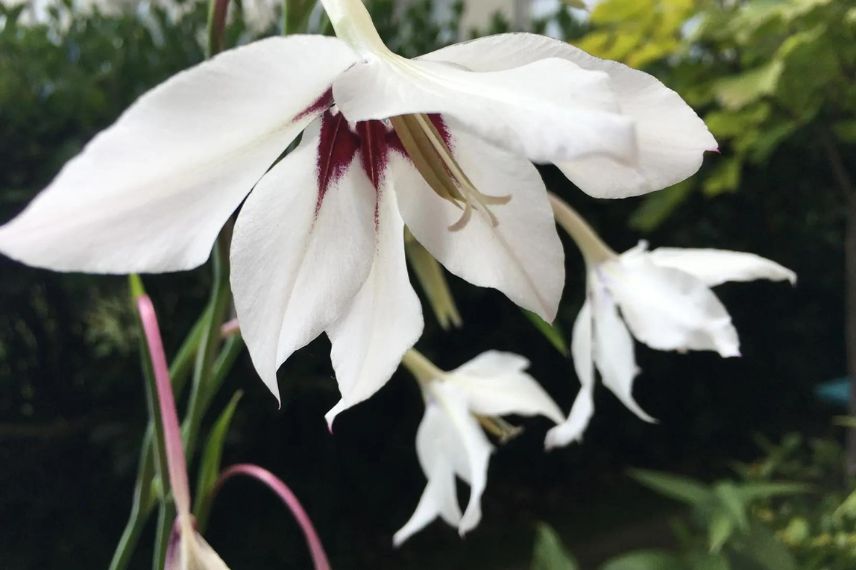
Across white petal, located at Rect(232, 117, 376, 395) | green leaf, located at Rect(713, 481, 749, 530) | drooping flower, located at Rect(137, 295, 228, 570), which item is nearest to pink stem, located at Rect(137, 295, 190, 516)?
drooping flower, located at Rect(137, 295, 228, 570)

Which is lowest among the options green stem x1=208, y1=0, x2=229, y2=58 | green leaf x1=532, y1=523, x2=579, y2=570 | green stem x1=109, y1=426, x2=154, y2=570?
green leaf x1=532, y1=523, x2=579, y2=570

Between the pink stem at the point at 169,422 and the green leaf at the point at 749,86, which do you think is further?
the green leaf at the point at 749,86

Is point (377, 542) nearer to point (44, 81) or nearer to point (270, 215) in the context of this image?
point (44, 81)

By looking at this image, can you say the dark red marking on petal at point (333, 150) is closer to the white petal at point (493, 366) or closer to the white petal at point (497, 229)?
the white petal at point (497, 229)

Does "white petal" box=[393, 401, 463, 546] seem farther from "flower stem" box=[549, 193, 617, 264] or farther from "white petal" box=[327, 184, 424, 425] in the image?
"white petal" box=[327, 184, 424, 425]

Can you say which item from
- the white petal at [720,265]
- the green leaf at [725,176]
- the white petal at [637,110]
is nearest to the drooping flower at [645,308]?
the white petal at [720,265]

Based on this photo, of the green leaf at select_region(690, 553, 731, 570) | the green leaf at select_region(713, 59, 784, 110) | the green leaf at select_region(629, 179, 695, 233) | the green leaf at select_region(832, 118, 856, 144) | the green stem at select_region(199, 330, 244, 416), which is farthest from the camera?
the green leaf at select_region(629, 179, 695, 233)

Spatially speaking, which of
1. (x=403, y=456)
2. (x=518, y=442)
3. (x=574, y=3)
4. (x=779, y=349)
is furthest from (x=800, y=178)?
(x=574, y=3)

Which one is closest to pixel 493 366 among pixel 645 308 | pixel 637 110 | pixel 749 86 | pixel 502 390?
pixel 502 390
